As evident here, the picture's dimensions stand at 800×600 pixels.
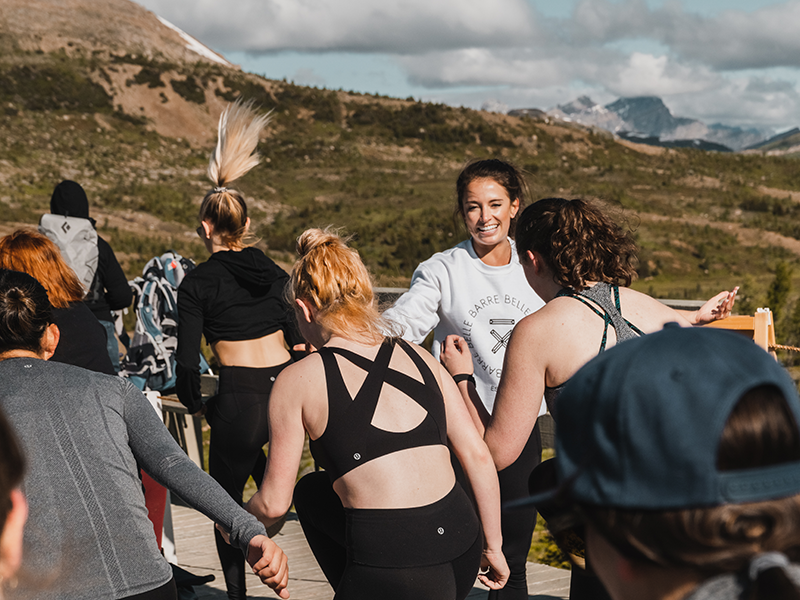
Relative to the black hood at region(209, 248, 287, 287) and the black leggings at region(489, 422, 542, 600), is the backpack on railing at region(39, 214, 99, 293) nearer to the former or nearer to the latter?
the black hood at region(209, 248, 287, 287)

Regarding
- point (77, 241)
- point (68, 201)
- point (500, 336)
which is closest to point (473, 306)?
point (500, 336)

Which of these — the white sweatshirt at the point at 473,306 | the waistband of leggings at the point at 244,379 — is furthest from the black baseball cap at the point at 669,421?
the waistband of leggings at the point at 244,379

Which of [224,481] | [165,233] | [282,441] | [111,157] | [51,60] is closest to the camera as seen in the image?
[282,441]

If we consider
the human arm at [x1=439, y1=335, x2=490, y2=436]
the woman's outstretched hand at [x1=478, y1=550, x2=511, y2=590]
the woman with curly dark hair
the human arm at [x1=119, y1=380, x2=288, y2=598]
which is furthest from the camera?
the human arm at [x1=439, y1=335, x2=490, y2=436]

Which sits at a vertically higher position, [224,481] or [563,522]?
[563,522]

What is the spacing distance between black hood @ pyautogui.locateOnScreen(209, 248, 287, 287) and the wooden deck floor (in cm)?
180

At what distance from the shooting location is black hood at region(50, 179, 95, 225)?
17.1 feet

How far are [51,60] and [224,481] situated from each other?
2757 inches

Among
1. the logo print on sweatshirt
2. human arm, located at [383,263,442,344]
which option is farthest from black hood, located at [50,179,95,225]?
the logo print on sweatshirt

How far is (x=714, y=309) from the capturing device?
10.9ft

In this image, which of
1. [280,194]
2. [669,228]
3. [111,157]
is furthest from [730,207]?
[111,157]

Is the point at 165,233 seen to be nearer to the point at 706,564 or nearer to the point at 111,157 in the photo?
the point at 111,157

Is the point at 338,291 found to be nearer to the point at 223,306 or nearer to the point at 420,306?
the point at 420,306

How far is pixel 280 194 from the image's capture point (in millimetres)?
43375
